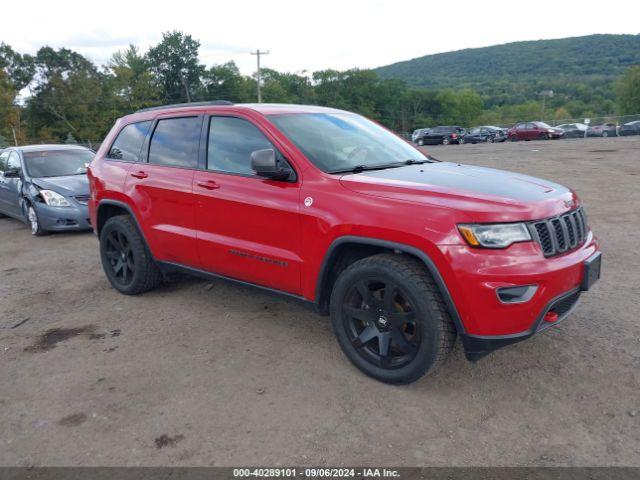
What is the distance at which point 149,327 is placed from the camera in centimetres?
434

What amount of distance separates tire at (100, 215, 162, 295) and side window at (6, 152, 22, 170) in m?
4.85

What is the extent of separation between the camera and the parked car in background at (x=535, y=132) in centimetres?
3781

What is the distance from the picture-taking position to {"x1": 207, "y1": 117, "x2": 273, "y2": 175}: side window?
3.90m

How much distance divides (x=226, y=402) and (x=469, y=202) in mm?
1866

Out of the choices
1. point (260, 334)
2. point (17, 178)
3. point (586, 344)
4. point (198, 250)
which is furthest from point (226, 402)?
point (17, 178)

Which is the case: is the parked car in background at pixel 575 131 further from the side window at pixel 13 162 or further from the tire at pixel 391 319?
the tire at pixel 391 319

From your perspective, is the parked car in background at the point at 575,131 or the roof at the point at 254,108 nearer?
the roof at the point at 254,108

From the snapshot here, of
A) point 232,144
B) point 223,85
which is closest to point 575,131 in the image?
point 232,144

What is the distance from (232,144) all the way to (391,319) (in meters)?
1.90

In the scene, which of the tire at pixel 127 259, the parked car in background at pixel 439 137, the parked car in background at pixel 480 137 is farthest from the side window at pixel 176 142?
the parked car in background at pixel 480 137

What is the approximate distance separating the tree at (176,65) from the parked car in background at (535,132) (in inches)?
2074

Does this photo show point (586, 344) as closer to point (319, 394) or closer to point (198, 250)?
point (319, 394)

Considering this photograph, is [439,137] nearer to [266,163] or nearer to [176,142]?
[176,142]

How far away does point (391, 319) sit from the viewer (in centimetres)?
317
